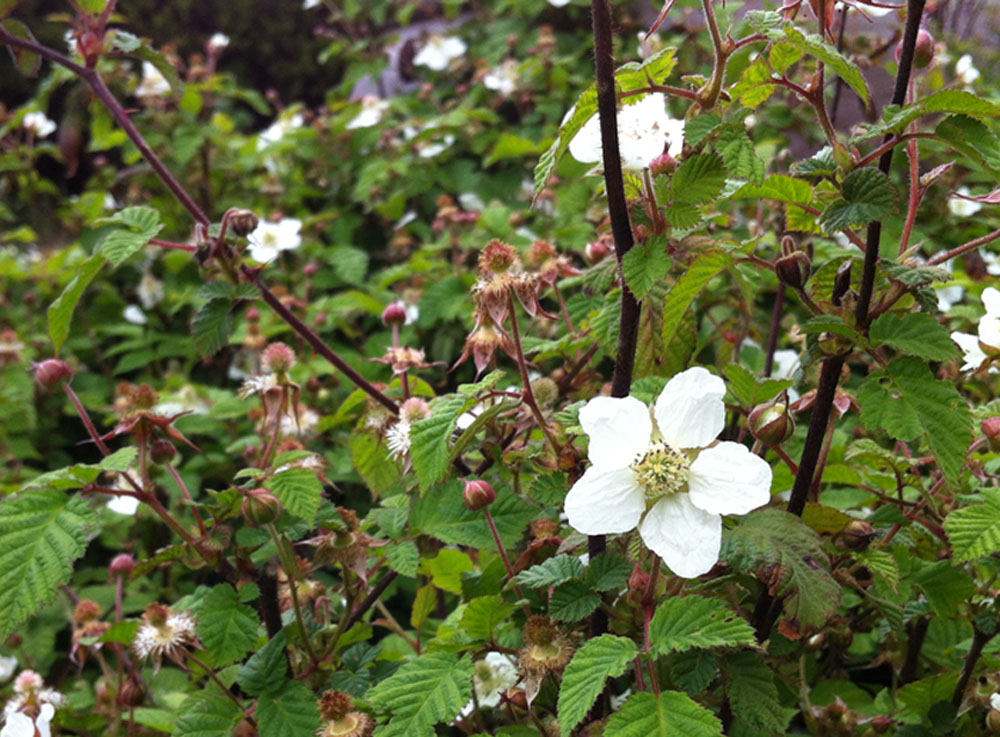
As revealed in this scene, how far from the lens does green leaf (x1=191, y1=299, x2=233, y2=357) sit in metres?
1.08

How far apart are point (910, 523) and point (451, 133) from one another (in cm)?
176

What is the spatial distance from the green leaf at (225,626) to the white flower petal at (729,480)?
52cm

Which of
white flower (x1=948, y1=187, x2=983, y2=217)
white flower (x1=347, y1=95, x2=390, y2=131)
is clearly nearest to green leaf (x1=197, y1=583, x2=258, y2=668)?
white flower (x1=948, y1=187, x2=983, y2=217)

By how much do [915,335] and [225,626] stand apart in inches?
29.3

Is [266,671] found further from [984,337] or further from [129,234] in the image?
[984,337]

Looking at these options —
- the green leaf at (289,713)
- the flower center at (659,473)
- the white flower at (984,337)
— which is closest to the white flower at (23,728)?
the green leaf at (289,713)

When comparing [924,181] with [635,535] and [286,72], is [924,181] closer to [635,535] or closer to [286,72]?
[635,535]

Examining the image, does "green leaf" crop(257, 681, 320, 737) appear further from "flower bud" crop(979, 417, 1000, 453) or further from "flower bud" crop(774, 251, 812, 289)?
"flower bud" crop(979, 417, 1000, 453)

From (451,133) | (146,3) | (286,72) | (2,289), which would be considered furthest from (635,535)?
(146,3)

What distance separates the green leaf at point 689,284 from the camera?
786 mm

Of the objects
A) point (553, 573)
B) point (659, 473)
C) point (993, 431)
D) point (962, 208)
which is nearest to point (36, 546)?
point (553, 573)

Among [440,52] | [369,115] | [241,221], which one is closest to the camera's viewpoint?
[241,221]

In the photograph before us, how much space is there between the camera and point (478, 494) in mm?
861

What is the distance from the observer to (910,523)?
0.94m
